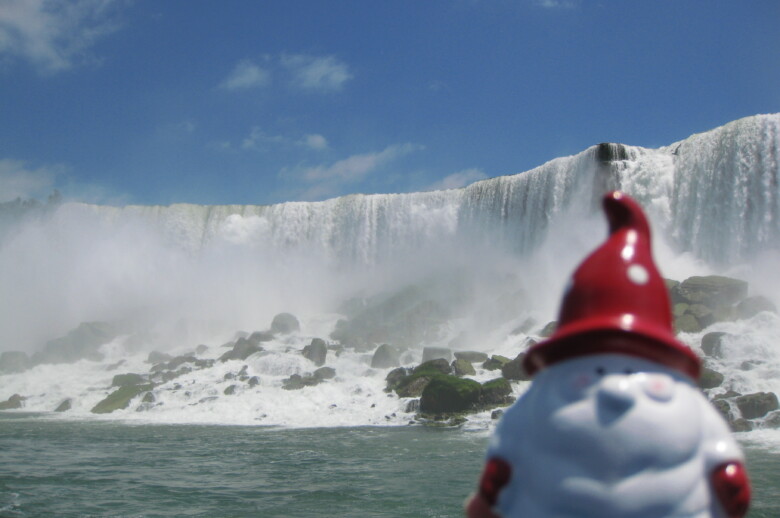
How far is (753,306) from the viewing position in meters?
21.2

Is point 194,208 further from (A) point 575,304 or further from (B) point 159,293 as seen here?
(A) point 575,304

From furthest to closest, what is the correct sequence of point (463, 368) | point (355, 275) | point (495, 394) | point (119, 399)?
1. point (355, 275)
2. point (119, 399)
3. point (463, 368)
4. point (495, 394)

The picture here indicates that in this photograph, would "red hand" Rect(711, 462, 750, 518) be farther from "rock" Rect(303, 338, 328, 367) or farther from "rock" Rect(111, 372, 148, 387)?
"rock" Rect(111, 372, 148, 387)

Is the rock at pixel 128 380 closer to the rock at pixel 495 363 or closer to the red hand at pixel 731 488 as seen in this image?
the rock at pixel 495 363

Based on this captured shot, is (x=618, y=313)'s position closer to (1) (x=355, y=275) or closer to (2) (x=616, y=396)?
(2) (x=616, y=396)

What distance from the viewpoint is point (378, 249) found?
41656 mm

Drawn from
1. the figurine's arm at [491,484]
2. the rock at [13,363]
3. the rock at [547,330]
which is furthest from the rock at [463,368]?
the rock at [13,363]

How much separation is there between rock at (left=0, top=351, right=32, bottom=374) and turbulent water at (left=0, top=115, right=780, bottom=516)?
0.62 metres

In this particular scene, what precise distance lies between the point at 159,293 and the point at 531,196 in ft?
84.4

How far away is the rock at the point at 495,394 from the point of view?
18.6 metres

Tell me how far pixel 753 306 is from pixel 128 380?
74.4 feet

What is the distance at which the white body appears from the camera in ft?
6.34

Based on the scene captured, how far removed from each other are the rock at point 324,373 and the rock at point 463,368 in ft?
15.5

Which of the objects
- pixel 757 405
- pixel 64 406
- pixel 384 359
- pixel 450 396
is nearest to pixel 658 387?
pixel 757 405
